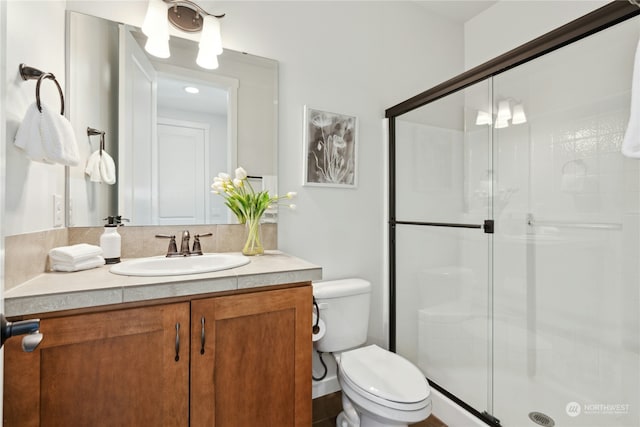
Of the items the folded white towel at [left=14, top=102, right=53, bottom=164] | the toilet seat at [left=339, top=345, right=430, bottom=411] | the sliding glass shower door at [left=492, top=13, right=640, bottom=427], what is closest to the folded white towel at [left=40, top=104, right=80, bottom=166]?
the folded white towel at [left=14, top=102, right=53, bottom=164]

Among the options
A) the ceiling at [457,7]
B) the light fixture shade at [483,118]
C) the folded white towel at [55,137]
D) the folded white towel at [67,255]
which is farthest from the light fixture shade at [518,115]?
the folded white towel at [67,255]

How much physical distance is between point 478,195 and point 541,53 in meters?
0.69

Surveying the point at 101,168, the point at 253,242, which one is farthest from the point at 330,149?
the point at 101,168

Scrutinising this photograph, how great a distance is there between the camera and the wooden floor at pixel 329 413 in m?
1.62

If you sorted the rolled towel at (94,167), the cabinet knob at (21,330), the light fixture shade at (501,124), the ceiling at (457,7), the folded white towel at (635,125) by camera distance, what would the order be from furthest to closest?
the ceiling at (457,7), the light fixture shade at (501,124), the rolled towel at (94,167), the folded white towel at (635,125), the cabinet knob at (21,330)

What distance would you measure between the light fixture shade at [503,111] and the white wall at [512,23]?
0.75 metres

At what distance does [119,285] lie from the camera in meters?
0.92

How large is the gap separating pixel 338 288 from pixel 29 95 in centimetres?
147

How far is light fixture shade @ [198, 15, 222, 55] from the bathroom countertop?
3.55 ft

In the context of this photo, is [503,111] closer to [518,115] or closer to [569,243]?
[518,115]

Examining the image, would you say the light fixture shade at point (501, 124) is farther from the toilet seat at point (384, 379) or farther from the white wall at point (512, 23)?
the toilet seat at point (384, 379)

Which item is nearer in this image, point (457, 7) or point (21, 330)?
point (21, 330)

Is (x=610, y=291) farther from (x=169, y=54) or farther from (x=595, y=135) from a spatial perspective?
(x=169, y=54)

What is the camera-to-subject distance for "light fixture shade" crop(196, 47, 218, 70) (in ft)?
4.87
